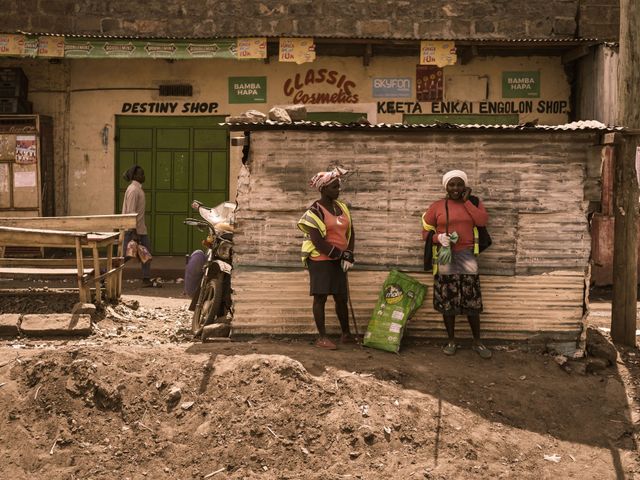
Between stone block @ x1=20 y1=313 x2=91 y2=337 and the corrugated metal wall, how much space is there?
5.02 feet

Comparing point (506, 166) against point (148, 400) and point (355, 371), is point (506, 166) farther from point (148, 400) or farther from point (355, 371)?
point (148, 400)

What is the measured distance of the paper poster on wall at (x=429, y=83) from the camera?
1271 centimetres

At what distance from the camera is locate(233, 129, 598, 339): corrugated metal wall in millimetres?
6691

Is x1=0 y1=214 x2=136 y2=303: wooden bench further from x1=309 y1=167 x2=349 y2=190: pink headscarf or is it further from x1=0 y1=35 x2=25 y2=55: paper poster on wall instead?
x1=0 y1=35 x2=25 y2=55: paper poster on wall

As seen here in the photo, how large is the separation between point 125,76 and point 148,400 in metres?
8.59

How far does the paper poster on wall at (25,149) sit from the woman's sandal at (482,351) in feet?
28.8

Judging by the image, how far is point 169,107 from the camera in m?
13.0

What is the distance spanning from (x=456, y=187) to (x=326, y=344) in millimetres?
1682

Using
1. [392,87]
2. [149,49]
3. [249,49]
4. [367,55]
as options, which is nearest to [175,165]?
[149,49]

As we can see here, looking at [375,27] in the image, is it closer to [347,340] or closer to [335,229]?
[335,229]

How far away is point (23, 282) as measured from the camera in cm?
1090

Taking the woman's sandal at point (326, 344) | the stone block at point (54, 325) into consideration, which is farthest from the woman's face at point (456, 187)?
the stone block at point (54, 325)

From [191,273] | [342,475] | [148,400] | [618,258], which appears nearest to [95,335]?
[191,273]

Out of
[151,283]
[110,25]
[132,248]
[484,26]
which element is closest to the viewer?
[132,248]
